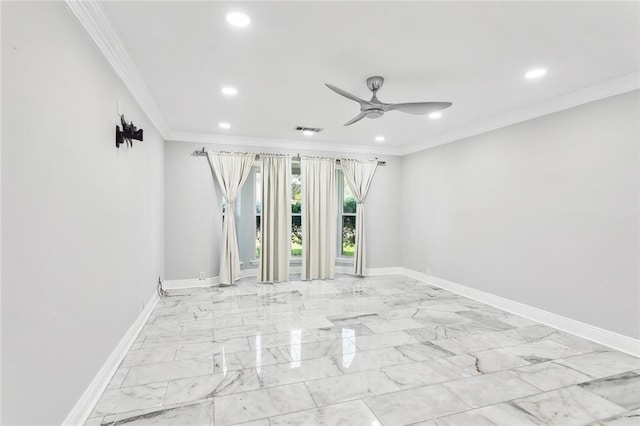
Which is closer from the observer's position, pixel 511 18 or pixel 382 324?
pixel 511 18

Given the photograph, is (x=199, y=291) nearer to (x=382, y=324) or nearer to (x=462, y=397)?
(x=382, y=324)

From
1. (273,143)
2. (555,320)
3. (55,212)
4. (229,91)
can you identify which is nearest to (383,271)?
(555,320)

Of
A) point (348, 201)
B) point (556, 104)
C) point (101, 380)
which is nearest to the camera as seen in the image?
point (101, 380)

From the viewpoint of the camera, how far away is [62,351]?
1755 mm

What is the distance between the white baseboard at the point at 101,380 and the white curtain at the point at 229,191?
1934mm

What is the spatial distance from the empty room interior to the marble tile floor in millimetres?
24

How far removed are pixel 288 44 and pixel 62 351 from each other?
245 centimetres

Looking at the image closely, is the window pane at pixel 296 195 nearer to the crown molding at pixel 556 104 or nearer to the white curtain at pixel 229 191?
the white curtain at pixel 229 191

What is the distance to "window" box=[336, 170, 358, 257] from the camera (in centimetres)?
676

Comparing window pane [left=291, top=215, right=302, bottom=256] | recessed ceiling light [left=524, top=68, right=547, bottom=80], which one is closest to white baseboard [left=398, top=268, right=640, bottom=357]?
recessed ceiling light [left=524, top=68, right=547, bottom=80]

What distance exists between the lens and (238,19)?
7.24 feet

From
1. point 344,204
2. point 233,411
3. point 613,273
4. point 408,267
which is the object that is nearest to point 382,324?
point 233,411

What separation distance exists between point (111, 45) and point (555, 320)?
16.4 ft

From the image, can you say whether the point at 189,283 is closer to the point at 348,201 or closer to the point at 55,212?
the point at 348,201
